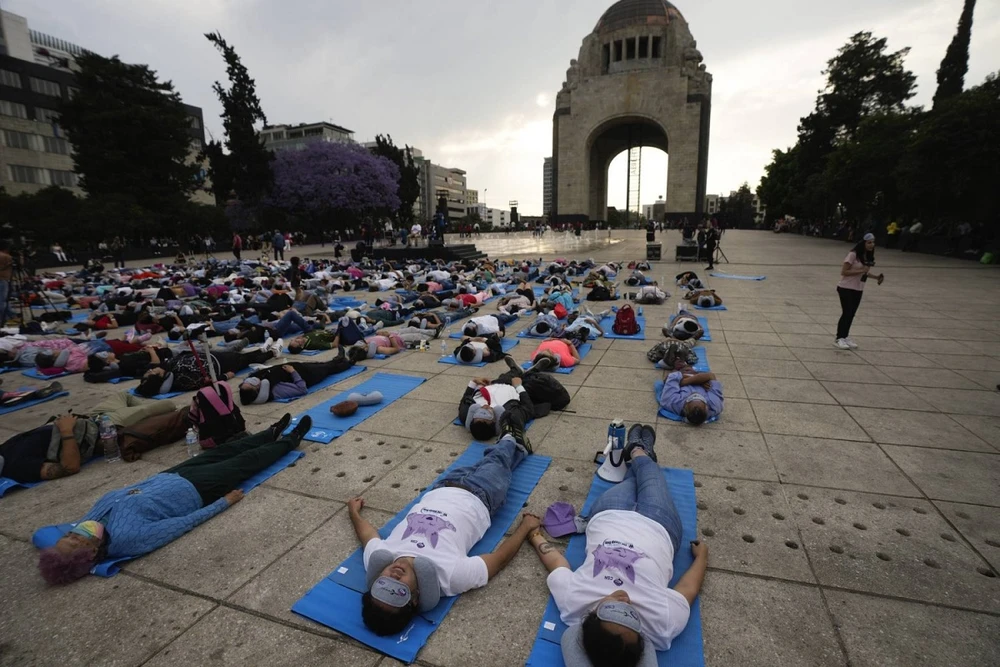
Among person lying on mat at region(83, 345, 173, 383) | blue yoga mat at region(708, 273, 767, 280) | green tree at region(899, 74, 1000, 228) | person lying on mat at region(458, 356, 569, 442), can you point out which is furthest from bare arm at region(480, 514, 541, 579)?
Answer: green tree at region(899, 74, 1000, 228)

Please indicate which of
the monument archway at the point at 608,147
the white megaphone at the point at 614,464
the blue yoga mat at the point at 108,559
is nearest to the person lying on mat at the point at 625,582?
the white megaphone at the point at 614,464

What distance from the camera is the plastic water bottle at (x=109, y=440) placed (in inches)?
193

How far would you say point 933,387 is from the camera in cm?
623

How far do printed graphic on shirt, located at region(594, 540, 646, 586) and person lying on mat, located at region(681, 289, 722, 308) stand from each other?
9906 mm

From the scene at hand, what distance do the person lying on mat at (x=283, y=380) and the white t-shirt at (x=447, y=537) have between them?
3.98 meters

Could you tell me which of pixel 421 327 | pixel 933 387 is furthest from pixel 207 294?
pixel 933 387

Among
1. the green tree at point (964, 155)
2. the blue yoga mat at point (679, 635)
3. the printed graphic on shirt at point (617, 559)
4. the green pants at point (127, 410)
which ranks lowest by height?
the blue yoga mat at point (679, 635)

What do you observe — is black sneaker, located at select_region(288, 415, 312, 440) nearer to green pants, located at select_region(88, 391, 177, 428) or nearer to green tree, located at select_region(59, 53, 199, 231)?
green pants, located at select_region(88, 391, 177, 428)

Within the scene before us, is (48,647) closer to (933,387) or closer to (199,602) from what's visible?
(199,602)

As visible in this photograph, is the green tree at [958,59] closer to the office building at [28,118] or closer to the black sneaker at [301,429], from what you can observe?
the black sneaker at [301,429]

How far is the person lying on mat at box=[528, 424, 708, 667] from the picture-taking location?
2344mm

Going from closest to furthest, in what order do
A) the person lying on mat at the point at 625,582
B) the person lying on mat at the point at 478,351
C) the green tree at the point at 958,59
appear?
the person lying on mat at the point at 625,582 < the person lying on mat at the point at 478,351 < the green tree at the point at 958,59

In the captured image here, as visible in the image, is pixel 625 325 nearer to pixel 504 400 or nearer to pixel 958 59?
pixel 504 400

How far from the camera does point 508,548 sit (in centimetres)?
328
